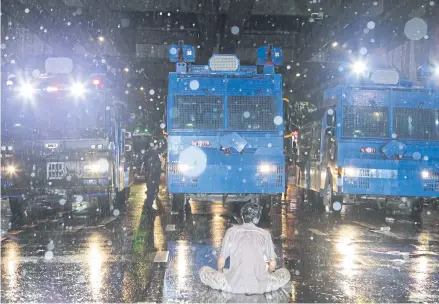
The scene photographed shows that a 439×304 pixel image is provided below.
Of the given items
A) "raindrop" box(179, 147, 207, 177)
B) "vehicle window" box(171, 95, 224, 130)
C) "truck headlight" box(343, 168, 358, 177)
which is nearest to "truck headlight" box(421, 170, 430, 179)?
"truck headlight" box(343, 168, 358, 177)

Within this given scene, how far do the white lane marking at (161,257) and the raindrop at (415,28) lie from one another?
13290mm

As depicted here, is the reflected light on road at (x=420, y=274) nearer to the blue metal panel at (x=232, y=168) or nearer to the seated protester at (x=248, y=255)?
the seated protester at (x=248, y=255)

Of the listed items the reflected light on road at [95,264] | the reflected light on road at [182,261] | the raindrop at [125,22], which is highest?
the raindrop at [125,22]

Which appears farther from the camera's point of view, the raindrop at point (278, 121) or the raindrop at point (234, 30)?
the raindrop at point (234, 30)

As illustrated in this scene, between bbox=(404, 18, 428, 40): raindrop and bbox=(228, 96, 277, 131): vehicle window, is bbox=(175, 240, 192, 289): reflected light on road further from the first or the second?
bbox=(404, 18, 428, 40): raindrop

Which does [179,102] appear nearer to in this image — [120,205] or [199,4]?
[120,205]

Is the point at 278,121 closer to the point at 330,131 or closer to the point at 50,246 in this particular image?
the point at 330,131

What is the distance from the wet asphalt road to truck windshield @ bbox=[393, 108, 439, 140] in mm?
2418

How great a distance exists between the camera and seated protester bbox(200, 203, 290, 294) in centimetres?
668

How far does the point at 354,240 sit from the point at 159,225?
188 inches

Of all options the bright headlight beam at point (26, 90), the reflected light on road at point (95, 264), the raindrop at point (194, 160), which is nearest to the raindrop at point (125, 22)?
the bright headlight beam at point (26, 90)

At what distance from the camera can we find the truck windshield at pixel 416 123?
15.7 m

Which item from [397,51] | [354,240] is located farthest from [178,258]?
[397,51]

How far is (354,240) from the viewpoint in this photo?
12.0 m
